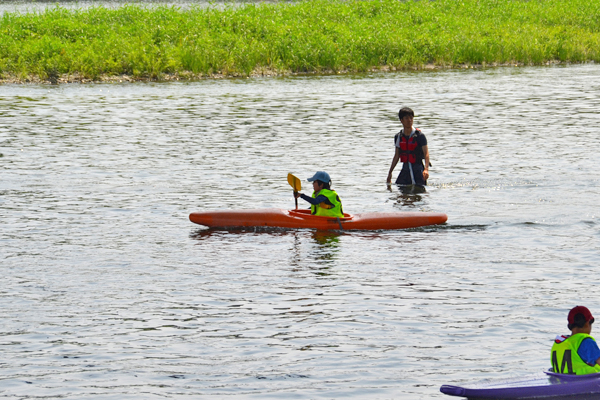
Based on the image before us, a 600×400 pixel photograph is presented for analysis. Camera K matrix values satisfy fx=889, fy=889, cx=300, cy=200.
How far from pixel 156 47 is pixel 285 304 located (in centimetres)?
2509

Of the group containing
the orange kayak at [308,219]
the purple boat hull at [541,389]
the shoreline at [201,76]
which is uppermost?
the shoreline at [201,76]

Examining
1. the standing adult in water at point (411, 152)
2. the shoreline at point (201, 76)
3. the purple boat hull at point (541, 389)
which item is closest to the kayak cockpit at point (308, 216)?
the standing adult in water at point (411, 152)

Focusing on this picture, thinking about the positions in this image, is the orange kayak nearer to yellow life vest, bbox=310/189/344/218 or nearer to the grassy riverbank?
yellow life vest, bbox=310/189/344/218

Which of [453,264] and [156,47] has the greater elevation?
[156,47]

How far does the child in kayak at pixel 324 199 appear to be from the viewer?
1105 cm

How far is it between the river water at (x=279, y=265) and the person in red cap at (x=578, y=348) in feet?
2.13

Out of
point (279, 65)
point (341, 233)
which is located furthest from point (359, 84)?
point (341, 233)

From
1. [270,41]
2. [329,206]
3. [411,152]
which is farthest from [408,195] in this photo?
[270,41]

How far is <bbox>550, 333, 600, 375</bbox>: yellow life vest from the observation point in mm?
5926

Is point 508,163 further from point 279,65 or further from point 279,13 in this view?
point 279,13

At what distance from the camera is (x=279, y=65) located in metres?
32.5

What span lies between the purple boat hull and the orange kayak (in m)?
5.36

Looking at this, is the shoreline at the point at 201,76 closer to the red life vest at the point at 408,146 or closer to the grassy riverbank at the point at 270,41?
the grassy riverbank at the point at 270,41

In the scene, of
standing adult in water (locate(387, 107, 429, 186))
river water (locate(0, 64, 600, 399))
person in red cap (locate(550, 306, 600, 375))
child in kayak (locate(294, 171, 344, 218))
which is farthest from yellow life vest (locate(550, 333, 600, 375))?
standing adult in water (locate(387, 107, 429, 186))
